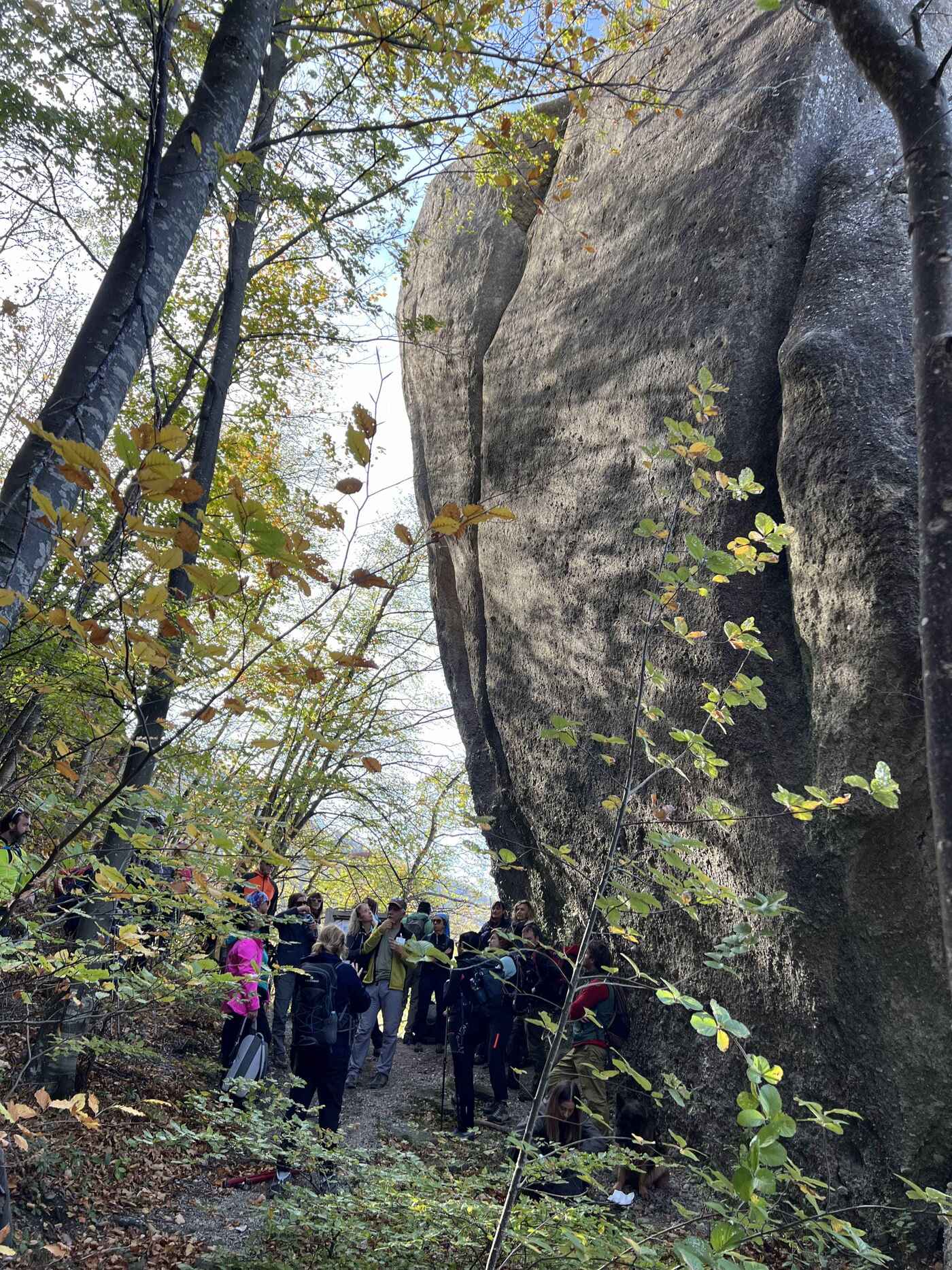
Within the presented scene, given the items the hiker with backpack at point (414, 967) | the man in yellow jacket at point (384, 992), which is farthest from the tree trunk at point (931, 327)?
the hiker with backpack at point (414, 967)

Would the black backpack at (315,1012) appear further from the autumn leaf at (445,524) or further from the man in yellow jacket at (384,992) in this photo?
the autumn leaf at (445,524)

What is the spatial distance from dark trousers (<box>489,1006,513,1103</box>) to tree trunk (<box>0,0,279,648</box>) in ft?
24.0

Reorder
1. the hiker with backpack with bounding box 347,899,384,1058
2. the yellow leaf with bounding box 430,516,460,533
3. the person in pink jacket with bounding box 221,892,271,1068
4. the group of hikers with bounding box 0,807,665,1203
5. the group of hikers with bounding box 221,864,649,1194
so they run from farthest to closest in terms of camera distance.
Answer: the hiker with backpack with bounding box 347,899,384,1058 → the group of hikers with bounding box 221,864,649,1194 → the group of hikers with bounding box 0,807,665,1203 → the person in pink jacket with bounding box 221,892,271,1068 → the yellow leaf with bounding box 430,516,460,533

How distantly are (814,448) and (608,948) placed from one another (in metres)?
4.65

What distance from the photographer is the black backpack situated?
238 inches

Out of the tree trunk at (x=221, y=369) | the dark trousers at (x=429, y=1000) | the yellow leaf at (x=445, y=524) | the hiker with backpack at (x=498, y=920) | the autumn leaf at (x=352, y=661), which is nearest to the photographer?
the yellow leaf at (x=445, y=524)

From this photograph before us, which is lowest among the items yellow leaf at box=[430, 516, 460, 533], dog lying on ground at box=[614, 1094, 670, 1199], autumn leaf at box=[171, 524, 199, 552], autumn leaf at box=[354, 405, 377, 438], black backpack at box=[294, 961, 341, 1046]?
dog lying on ground at box=[614, 1094, 670, 1199]

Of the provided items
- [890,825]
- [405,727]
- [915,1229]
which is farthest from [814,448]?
[405,727]

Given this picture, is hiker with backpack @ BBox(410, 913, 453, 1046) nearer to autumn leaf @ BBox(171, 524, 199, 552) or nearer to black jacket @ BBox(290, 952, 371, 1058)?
black jacket @ BBox(290, 952, 371, 1058)

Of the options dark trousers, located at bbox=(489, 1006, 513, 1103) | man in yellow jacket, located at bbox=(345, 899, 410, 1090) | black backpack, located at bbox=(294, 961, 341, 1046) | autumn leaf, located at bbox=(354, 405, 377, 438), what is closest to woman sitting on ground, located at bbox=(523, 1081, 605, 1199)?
black backpack, located at bbox=(294, 961, 341, 1046)

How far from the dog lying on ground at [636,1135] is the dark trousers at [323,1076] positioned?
2195mm

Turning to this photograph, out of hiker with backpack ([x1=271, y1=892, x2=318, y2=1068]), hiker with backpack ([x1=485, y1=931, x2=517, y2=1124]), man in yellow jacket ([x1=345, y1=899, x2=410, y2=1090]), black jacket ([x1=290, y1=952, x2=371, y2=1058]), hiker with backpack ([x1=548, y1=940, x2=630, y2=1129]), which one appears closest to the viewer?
hiker with backpack ([x1=548, y1=940, x2=630, y2=1129])

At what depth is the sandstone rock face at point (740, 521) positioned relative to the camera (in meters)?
5.42

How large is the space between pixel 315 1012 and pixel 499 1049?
10.2ft
